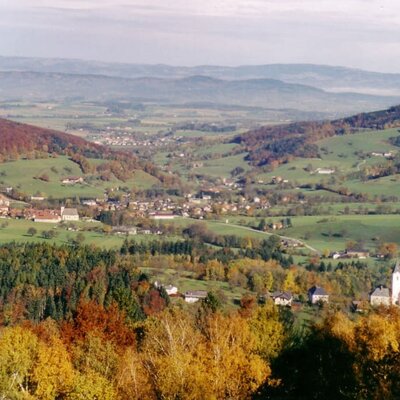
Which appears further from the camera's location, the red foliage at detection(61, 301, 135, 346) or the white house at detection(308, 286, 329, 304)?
the white house at detection(308, 286, 329, 304)

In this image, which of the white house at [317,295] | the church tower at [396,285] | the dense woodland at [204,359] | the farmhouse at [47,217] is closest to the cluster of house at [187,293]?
the white house at [317,295]

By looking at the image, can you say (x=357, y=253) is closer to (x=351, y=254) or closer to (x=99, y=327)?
(x=351, y=254)

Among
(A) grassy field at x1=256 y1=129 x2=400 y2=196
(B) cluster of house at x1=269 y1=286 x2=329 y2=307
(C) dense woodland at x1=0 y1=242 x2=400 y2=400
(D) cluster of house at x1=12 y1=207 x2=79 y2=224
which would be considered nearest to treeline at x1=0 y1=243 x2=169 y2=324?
(B) cluster of house at x1=269 y1=286 x2=329 y2=307

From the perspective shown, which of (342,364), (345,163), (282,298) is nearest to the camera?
(342,364)

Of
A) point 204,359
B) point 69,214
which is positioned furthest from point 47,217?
point 204,359

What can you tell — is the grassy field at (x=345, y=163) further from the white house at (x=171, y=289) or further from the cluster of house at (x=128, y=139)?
the white house at (x=171, y=289)

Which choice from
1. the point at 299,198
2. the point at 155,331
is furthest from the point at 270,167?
the point at 155,331

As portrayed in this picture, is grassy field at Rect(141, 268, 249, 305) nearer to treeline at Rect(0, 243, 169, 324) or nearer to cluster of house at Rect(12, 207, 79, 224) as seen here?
treeline at Rect(0, 243, 169, 324)

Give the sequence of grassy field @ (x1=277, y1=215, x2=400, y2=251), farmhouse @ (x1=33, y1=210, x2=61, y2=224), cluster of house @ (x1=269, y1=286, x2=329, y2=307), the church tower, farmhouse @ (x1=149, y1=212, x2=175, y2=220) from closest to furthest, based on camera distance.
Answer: cluster of house @ (x1=269, y1=286, x2=329, y2=307), the church tower, grassy field @ (x1=277, y1=215, x2=400, y2=251), farmhouse @ (x1=33, y1=210, x2=61, y2=224), farmhouse @ (x1=149, y1=212, x2=175, y2=220)
